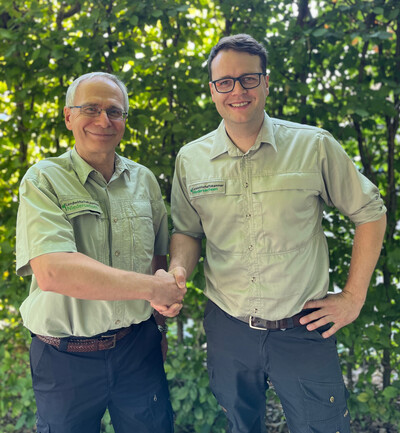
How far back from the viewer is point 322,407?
1918 millimetres

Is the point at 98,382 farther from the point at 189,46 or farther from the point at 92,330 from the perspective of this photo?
the point at 189,46

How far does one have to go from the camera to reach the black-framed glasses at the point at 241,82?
6.24 feet

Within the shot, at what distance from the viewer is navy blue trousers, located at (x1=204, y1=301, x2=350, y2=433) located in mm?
1931

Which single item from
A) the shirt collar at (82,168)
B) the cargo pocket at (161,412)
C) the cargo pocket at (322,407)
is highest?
the shirt collar at (82,168)

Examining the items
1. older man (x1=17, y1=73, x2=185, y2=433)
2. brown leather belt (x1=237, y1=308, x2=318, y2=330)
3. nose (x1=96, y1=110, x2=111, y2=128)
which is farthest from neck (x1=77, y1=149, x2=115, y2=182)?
brown leather belt (x1=237, y1=308, x2=318, y2=330)

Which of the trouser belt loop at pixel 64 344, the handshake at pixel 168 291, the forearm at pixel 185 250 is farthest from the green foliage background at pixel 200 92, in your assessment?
the trouser belt loop at pixel 64 344

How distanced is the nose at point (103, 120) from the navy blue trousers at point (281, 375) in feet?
3.22

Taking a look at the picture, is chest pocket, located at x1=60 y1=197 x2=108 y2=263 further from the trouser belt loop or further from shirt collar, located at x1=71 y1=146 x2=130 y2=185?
the trouser belt loop

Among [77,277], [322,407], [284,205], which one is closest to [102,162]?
[77,277]

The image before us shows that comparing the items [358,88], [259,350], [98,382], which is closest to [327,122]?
[358,88]

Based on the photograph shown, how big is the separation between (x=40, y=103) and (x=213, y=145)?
4.64ft

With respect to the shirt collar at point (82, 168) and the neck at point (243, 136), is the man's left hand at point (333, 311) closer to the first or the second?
the neck at point (243, 136)

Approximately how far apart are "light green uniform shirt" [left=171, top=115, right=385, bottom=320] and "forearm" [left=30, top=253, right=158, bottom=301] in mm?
564

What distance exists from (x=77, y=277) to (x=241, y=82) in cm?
104
